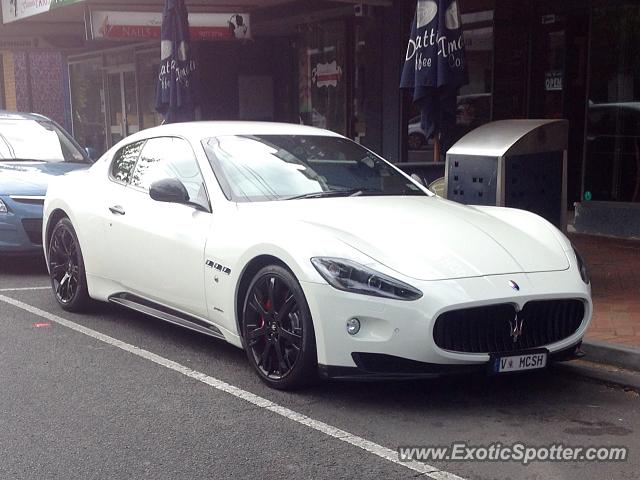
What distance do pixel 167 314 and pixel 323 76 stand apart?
8868 millimetres

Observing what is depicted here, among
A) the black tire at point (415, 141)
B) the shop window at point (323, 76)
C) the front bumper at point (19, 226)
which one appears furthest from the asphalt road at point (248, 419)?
the shop window at point (323, 76)

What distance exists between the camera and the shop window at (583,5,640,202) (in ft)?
34.1

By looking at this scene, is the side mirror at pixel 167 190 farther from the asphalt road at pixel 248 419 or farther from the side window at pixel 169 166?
the asphalt road at pixel 248 419

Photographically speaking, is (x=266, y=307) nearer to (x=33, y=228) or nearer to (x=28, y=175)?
(x=33, y=228)

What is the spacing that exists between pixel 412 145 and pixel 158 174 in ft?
21.3

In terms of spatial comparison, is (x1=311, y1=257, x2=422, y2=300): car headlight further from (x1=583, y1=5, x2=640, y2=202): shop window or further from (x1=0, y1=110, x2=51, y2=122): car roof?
(x1=0, y1=110, x2=51, y2=122): car roof

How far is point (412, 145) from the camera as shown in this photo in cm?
1252

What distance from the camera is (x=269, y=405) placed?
16.5ft

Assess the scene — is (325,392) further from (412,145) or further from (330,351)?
(412,145)

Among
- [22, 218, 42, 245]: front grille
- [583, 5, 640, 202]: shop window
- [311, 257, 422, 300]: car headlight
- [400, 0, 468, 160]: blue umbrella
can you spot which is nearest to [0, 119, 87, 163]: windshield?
[22, 218, 42, 245]: front grille

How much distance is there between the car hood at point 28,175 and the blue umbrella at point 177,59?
1.36 m

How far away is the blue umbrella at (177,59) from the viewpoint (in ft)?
34.1

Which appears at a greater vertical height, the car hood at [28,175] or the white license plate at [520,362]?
the car hood at [28,175]

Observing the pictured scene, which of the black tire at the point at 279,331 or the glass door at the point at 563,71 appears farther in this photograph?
the glass door at the point at 563,71
